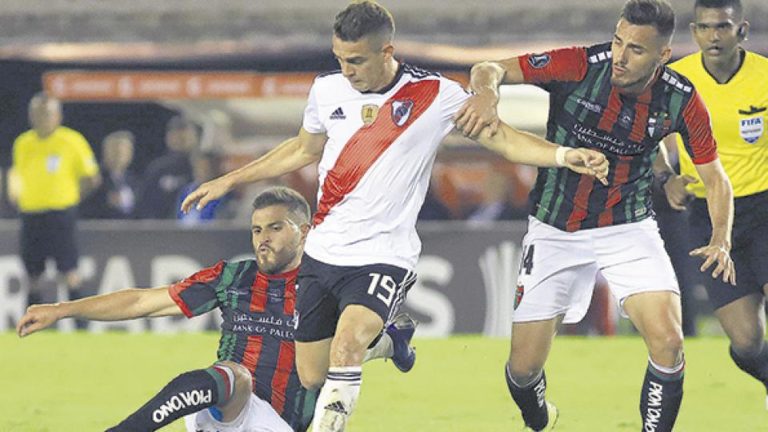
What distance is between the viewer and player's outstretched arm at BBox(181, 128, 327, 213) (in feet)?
23.8

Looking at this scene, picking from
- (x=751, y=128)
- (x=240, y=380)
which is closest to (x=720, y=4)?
(x=751, y=128)

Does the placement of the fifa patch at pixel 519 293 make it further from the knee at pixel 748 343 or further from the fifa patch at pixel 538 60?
the knee at pixel 748 343

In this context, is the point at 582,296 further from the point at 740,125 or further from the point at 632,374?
the point at 632,374

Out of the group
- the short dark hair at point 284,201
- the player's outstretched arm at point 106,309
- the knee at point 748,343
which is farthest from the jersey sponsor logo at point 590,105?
the player's outstretched arm at point 106,309

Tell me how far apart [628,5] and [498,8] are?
11843mm

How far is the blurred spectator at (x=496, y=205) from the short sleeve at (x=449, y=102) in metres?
7.87

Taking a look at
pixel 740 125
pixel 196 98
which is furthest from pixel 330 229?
pixel 196 98

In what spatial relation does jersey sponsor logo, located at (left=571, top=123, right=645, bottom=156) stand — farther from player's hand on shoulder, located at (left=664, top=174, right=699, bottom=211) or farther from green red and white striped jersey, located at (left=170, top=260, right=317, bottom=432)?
green red and white striped jersey, located at (left=170, top=260, right=317, bottom=432)

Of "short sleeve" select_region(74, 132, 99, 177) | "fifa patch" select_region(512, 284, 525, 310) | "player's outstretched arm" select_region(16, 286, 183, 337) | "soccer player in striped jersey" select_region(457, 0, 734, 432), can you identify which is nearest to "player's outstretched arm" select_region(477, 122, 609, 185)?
"soccer player in striped jersey" select_region(457, 0, 734, 432)

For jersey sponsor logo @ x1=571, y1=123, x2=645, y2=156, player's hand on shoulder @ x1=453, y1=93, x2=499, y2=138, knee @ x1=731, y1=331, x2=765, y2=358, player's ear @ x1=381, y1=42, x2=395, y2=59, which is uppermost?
player's ear @ x1=381, y1=42, x2=395, y2=59

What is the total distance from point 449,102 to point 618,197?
929mm

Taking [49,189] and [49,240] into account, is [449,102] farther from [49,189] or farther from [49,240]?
[49,189]

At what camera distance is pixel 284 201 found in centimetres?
716

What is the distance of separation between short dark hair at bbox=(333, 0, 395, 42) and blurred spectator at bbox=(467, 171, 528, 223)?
8.14m
